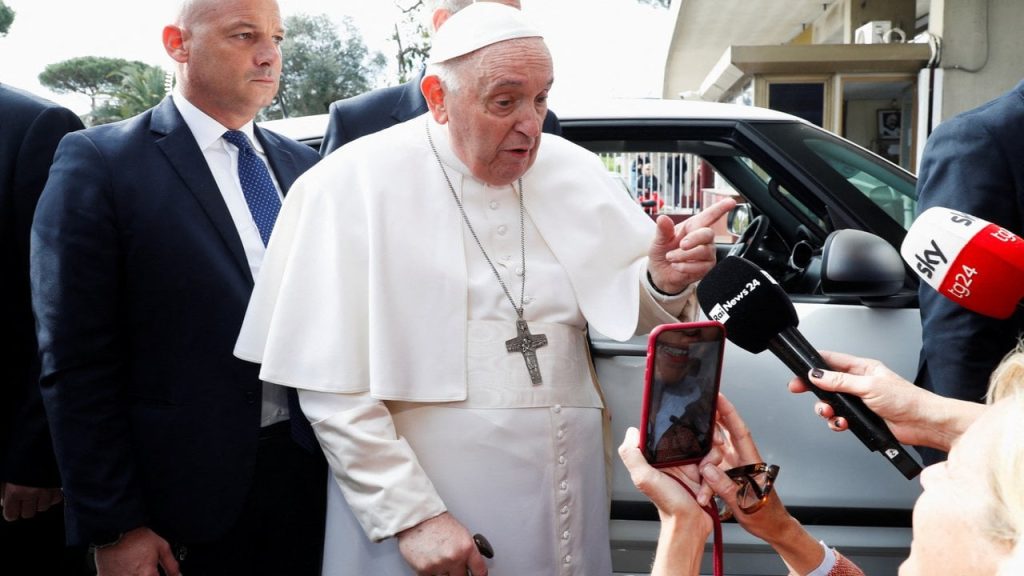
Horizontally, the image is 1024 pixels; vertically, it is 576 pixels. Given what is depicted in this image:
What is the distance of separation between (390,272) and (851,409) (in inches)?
39.1

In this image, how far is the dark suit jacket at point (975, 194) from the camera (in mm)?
2342

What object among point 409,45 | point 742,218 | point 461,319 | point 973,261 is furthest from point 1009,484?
point 409,45

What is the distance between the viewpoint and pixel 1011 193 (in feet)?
7.72

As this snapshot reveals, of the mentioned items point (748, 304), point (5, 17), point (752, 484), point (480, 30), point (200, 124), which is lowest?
point (752, 484)

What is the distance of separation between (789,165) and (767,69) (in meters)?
12.4

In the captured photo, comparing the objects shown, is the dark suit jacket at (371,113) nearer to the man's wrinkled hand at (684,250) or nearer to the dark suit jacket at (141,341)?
the dark suit jacket at (141,341)

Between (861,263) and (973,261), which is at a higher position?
(973,261)

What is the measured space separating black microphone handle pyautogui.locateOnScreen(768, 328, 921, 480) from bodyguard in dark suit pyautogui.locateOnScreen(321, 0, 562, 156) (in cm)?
146

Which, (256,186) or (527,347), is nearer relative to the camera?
(527,347)

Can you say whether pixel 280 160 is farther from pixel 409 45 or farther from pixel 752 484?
pixel 409 45

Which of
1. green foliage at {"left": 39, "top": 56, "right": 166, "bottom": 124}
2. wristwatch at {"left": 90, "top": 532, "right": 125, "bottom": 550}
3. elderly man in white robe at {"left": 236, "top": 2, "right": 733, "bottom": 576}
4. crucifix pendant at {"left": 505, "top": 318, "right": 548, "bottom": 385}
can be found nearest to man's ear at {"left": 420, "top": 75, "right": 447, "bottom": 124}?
elderly man in white robe at {"left": 236, "top": 2, "right": 733, "bottom": 576}

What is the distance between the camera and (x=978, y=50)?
13.7 meters

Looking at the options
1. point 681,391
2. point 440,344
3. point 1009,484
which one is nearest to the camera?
point 1009,484

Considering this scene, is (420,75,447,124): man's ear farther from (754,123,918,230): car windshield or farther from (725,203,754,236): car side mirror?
(725,203,754,236): car side mirror
